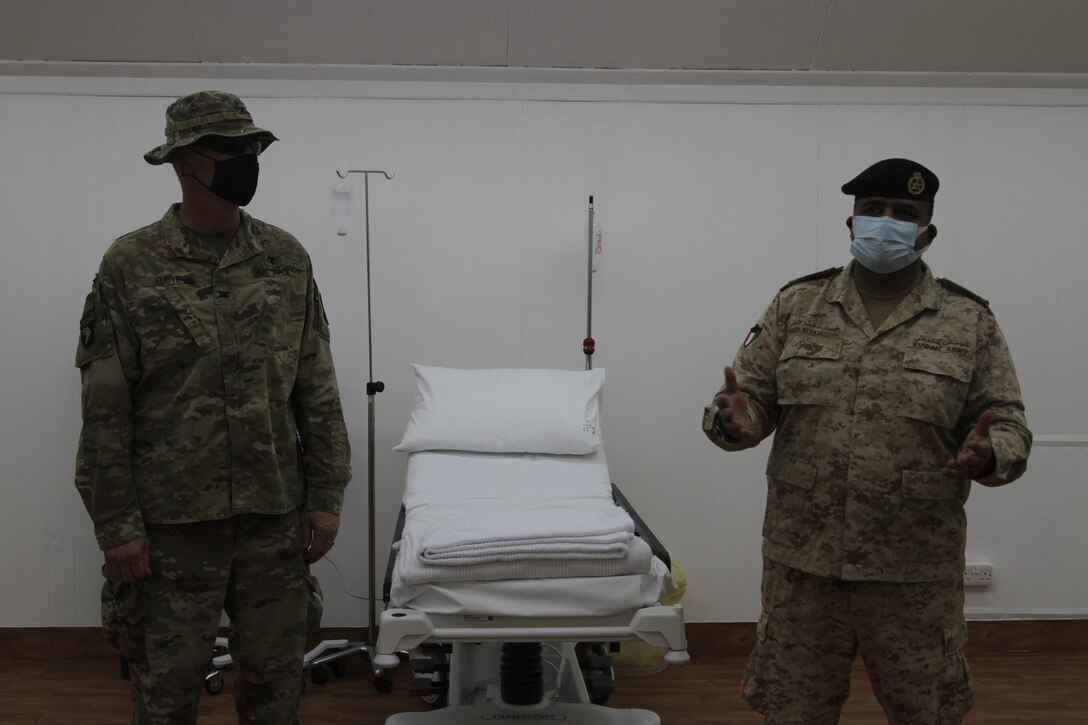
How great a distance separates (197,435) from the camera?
6.27 feet

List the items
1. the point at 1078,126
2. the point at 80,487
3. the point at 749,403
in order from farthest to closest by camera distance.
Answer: the point at 1078,126, the point at 749,403, the point at 80,487

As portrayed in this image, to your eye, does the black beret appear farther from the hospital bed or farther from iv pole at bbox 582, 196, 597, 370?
iv pole at bbox 582, 196, 597, 370

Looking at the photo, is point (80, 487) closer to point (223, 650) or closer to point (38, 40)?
point (223, 650)

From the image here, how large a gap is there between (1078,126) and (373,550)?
3.00m

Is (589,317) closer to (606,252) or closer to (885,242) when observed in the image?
(606,252)

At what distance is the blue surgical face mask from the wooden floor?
5.38 ft

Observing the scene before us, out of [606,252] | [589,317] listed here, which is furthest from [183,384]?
[606,252]

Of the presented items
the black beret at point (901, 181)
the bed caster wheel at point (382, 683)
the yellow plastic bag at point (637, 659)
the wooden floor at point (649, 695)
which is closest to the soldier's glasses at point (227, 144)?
the black beret at point (901, 181)

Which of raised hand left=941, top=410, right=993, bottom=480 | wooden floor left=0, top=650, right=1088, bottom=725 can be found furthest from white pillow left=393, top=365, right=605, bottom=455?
raised hand left=941, top=410, right=993, bottom=480

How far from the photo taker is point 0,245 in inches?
133

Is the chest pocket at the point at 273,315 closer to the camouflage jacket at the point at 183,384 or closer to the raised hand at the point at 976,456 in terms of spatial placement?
the camouflage jacket at the point at 183,384

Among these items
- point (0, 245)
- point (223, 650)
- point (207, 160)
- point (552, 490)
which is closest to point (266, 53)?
point (0, 245)

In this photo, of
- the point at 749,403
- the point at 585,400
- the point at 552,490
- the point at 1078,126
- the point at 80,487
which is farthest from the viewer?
the point at 1078,126

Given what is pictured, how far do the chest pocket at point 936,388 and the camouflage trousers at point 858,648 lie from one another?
0.34 m
